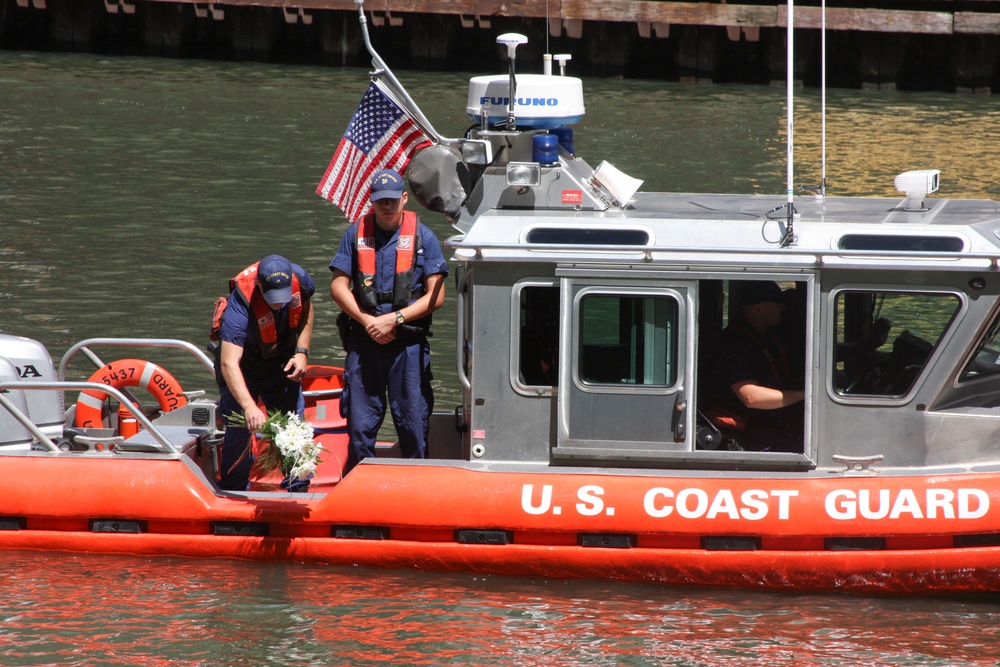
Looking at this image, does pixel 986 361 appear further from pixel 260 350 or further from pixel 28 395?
pixel 28 395

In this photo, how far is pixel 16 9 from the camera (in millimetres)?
26703

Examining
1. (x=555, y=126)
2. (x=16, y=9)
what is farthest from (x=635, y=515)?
(x=16, y=9)

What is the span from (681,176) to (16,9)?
1547cm

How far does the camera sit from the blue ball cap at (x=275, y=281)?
6711 mm

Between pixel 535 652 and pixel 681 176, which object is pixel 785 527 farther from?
pixel 681 176

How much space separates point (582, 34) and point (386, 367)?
19935 millimetres

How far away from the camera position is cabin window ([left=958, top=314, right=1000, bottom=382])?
21.2 ft

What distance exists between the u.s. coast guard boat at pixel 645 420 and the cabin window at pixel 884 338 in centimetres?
1

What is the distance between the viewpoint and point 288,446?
21.8ft

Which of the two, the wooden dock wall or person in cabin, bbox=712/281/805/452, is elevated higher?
the wooden dock wall

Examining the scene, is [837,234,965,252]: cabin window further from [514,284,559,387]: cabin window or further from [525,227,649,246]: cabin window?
[514,284,559,387]: cabin window

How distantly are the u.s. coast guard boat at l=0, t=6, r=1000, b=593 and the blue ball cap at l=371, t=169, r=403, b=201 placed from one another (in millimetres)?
132

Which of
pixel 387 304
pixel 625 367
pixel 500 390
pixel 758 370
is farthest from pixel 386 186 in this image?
pixel 758 370

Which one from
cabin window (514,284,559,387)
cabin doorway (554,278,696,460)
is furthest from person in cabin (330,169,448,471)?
cabin doorway (554,278,696,460)
